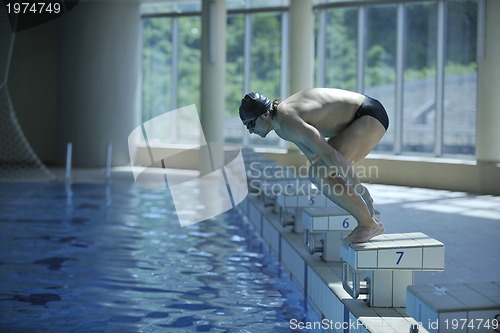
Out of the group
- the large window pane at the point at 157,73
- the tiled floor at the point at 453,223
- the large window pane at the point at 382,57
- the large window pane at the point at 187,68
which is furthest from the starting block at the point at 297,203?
the large window pane at the point at 157,73

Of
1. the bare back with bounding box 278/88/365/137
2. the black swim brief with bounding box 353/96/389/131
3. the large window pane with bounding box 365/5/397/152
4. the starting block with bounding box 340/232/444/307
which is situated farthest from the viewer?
the large window pane with bounding box 365/5/397/152

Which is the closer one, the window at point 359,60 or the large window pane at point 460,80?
the large window pane at point 460,80

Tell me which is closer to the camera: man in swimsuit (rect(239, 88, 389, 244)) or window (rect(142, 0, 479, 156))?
man in swimsuit (rect(239, 88, 389, 244))

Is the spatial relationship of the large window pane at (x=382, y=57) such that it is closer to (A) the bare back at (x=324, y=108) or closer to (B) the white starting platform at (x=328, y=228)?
(B) the white starting platform at (x=328, y=228)

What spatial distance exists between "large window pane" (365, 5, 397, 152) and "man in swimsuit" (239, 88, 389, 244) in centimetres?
1057

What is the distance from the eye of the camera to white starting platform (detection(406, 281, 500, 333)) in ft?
9.43

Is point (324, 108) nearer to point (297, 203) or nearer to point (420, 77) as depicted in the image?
point (297, 203)

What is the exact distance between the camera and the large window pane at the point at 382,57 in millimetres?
14617

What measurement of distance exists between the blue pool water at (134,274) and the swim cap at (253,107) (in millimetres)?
1309

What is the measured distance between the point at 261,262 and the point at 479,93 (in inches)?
242

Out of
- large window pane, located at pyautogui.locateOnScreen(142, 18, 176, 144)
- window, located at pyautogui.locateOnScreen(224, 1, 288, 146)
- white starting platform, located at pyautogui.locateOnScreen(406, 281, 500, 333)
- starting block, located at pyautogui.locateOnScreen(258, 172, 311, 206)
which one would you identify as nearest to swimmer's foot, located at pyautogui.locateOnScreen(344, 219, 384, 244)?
white starting platform, located at pyautogui.locateOnScreen(406, 281, 500, 333)

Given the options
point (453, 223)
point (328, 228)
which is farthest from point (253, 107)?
point (453, 223)

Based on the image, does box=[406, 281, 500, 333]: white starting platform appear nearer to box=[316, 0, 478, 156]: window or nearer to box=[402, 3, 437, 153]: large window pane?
box=[316, 0, 478, 156]: window

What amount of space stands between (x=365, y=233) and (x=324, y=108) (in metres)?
0.74
